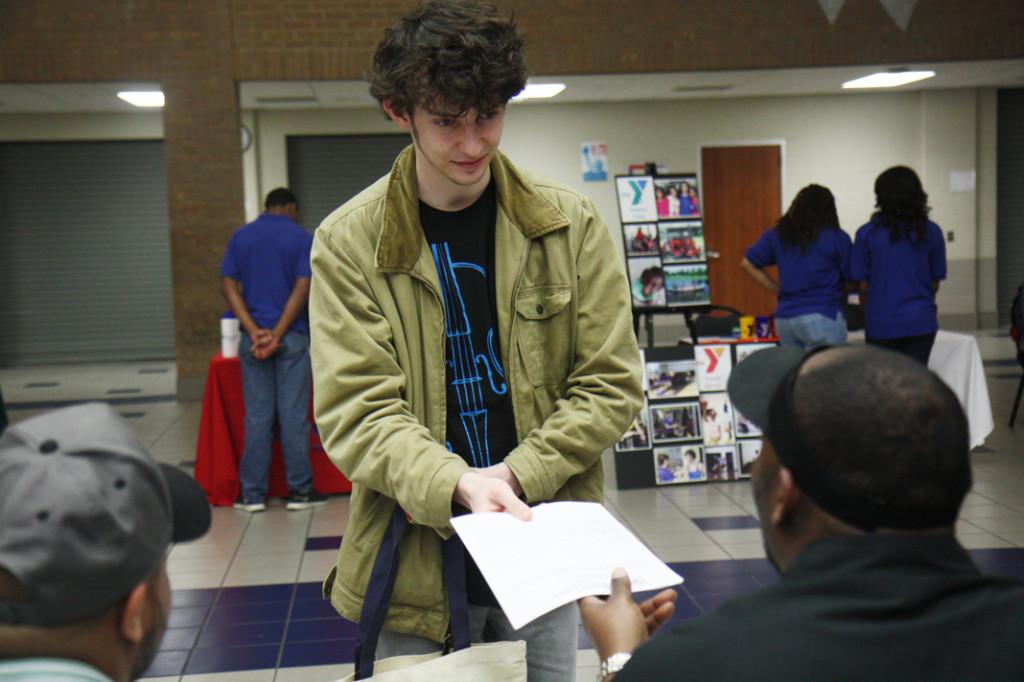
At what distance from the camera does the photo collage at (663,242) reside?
10203 mm

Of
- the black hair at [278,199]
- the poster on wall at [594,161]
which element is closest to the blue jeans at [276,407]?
the black hair at [278,199]

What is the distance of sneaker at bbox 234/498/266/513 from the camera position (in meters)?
6.55

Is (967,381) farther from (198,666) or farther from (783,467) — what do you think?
(783,467)

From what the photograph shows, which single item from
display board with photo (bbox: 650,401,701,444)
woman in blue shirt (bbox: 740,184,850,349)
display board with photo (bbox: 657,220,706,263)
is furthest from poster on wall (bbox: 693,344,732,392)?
display board with photo (bbox: 657,220,706,263)

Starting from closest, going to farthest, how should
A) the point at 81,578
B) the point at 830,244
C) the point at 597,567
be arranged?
the point at 81,578
the point at 597,567
the point at 830,244

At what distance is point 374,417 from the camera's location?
1891 millimetres

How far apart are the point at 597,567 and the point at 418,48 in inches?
35.9

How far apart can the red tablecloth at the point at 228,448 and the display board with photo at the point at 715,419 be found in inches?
92.7

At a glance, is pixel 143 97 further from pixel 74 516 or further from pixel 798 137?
pixel 74 516

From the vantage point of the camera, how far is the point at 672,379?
7.17m

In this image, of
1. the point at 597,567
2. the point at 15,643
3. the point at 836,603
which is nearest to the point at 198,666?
the point at 597,567

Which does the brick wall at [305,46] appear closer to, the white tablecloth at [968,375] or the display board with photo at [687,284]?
the display board with photo at [687,284]

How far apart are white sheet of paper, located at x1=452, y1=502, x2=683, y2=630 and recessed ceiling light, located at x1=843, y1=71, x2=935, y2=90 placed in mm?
11963

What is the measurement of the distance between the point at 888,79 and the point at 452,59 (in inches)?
513
